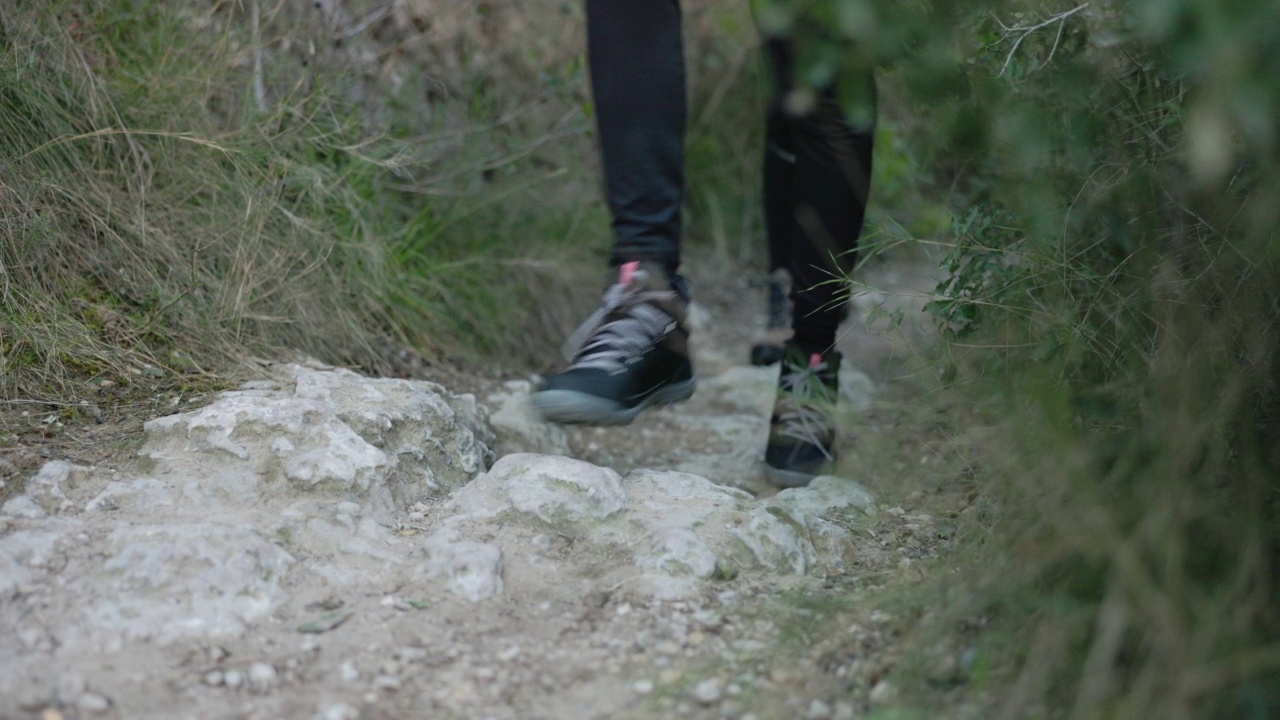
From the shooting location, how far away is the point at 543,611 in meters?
1.33

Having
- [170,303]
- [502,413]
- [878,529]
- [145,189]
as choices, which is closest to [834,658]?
[878,529]

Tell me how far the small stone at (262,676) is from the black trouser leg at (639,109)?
2.68 ft

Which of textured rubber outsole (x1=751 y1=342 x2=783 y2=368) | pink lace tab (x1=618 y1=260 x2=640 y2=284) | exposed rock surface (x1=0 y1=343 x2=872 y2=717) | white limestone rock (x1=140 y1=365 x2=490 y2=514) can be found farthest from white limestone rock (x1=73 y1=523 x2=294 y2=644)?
textured rubber outsole (x1=751 y1=342 x2=783 y2=368)

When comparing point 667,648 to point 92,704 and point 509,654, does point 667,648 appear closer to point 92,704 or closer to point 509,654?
point 509,654

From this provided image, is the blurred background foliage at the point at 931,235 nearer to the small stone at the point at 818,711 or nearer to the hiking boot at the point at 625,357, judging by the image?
the small stone at the point at 818,711

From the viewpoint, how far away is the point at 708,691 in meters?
1.16

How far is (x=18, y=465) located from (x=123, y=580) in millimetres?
352

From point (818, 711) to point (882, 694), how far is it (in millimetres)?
69

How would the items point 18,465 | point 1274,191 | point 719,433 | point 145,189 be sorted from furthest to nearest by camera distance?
point 719,433 < point 145,189 < point 18,465 < point 1274,191

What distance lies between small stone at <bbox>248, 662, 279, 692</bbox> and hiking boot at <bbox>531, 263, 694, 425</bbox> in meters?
0.54

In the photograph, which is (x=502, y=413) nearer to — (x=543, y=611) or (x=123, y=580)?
(x=543, y=611)

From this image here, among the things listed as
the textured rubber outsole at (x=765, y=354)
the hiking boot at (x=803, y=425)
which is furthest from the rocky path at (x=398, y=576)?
the textured rubber outsole at (x=765, y=354)

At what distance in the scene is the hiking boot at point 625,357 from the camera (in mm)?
1562

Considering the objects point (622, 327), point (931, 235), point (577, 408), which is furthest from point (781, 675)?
point (931, 235)
